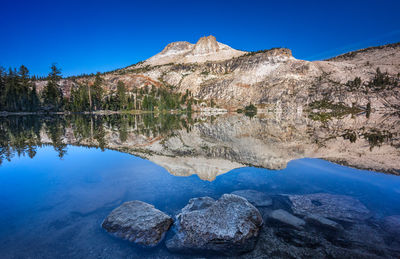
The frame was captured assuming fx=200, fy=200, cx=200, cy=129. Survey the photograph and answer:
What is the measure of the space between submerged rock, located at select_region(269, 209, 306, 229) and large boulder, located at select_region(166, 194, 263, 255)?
532 mm

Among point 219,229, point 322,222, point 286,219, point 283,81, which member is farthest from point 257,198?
point 283,81

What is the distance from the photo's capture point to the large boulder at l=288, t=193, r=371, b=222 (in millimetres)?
7070

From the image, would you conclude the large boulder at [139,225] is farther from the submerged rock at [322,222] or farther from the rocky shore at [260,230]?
the submerged rock at [322,222]

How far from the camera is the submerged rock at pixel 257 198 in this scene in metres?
8.12

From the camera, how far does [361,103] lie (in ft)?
402

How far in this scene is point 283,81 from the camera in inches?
5733

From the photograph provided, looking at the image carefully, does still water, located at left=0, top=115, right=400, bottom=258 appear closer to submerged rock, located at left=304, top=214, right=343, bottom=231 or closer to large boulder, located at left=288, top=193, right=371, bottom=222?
large boulder, located at left=288, top=193, right=371, bottom=222

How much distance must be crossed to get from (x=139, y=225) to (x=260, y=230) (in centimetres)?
382

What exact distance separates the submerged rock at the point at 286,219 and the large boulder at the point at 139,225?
3.53 m

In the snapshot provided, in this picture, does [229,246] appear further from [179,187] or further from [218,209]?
[179,187]

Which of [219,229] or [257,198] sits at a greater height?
[219,229]

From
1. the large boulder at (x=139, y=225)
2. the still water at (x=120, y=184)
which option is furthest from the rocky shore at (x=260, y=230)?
the still water at (x=120, y=184)

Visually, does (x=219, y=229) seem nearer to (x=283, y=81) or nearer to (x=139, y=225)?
(x=139, y=225)

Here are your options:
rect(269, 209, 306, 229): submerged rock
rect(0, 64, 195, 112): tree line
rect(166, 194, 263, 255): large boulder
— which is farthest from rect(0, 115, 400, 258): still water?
rect(0, 64, 195, 112): tree line
